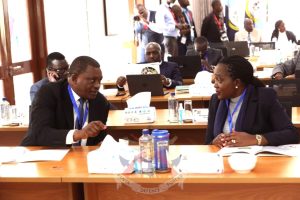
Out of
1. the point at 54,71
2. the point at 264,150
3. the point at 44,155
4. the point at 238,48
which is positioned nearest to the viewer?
the point at 264,150

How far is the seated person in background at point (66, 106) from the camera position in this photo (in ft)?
10.1

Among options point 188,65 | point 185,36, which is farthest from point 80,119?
point 185,36

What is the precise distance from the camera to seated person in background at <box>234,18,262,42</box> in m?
10.5

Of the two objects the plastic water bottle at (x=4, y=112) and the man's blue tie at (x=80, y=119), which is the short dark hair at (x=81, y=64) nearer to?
the man's blue tie at (x=80, y=119)

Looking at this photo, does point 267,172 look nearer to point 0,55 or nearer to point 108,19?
point 0,55

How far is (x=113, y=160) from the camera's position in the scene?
2.35m

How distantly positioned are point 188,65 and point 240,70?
3046 mm

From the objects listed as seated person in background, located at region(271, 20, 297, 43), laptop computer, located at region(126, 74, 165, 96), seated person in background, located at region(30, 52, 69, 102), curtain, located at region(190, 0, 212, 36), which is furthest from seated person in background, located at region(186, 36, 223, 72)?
curtain, located at region(190, 0, 212, 36)

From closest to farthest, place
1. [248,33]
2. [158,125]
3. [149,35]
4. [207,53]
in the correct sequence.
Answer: [158,125]
[207,53]
[149,35]
[248,33]

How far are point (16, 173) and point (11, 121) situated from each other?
159cm

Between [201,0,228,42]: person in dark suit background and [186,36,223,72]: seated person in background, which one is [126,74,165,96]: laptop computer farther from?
[201,0,228,42]: person in dark suit background

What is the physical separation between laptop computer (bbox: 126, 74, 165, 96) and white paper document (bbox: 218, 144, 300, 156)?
2055 millimetres

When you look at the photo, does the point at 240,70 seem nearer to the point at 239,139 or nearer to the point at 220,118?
the point at 220,118

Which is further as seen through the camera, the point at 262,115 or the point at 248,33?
the point at 248,33
